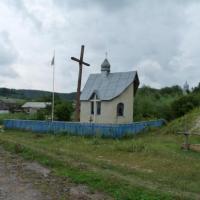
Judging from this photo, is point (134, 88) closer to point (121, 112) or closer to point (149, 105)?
point (121, 112)

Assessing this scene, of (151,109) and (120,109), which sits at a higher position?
(151,109)

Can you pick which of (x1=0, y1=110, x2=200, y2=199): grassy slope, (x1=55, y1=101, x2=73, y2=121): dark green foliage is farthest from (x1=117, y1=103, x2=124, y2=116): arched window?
(x1=0, y1=110, x2=200, y2=199): grassy slope

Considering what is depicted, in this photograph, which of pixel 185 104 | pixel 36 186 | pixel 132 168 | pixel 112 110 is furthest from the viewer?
pixel 185 104

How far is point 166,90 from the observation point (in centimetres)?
7769

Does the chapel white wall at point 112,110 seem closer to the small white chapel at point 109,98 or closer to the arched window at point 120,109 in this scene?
the small white chapel at point 109,98

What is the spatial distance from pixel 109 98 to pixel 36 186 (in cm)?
2164

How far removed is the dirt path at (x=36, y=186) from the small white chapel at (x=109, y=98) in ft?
61.4

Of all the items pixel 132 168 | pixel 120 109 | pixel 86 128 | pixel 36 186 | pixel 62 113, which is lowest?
pixel 36 186

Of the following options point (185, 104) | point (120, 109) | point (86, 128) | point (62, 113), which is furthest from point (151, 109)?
point (86, 128)

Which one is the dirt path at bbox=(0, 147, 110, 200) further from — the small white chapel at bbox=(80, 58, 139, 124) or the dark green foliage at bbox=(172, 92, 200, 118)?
the dark green foliage at bbox=(172, 92, 200, 118)

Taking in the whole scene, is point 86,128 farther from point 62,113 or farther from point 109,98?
point 62,113

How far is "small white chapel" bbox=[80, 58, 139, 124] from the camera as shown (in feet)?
99.9

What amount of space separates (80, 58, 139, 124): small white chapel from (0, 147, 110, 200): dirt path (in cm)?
1872

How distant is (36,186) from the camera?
881 centimetres
